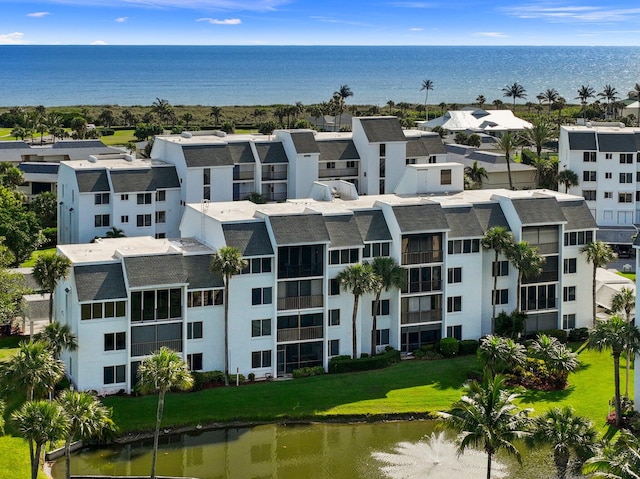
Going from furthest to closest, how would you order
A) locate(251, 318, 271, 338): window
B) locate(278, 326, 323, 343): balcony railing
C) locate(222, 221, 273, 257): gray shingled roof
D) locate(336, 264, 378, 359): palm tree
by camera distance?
locate(278, 326, 323, 343): balcony railing < locate(336, 264, 378, 359): palm tree < locate(251, 318, 271, 338): window < locate(222, 221, 273, 257): gray shingled roof

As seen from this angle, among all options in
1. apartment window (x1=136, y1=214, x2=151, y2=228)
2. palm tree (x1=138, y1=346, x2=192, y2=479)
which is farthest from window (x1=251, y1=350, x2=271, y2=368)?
apartment window (x1=136, y1=214, x2=151, y2=228)

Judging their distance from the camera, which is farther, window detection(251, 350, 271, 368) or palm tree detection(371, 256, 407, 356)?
palm tree detection(371, 256, 407, 356)

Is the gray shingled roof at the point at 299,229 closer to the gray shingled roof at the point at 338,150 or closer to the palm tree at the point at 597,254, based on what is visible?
the palm tree at the point at 597,254

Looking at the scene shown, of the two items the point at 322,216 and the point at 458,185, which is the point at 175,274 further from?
the point at 458,185

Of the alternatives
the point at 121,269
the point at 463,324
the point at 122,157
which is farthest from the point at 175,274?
the point at 122,157

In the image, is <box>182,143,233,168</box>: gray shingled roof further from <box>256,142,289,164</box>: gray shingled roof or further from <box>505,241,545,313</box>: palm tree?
<box>505,241,545,313</box>: palm tree

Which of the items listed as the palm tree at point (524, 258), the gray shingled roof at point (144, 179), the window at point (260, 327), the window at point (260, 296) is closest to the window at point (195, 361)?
the window at point (260, 327)
